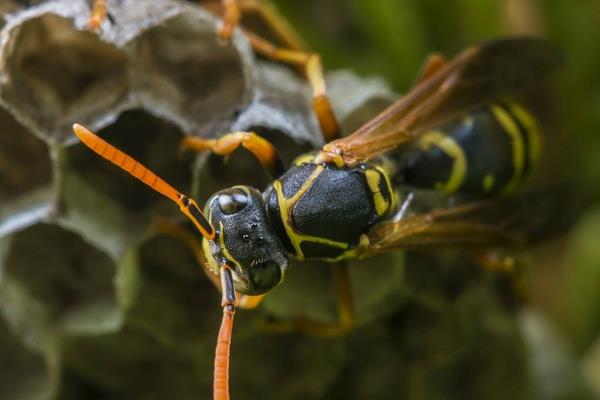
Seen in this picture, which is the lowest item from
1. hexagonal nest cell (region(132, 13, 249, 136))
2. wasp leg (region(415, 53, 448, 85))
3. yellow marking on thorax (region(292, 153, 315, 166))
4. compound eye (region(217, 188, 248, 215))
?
compound eye (region(217, 188, 248, 215))

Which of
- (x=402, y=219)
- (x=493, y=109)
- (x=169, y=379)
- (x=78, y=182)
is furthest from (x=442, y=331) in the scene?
(x=78, y=182)

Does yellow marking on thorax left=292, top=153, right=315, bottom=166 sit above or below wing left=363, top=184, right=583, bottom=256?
above

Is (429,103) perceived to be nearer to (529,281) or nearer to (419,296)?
(419,296)

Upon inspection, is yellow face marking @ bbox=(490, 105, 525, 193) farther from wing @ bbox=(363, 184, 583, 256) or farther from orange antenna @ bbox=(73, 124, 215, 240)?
orange antenna @ bbox=(73, 124, 215, 240)

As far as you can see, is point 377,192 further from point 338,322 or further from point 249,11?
point 249,11

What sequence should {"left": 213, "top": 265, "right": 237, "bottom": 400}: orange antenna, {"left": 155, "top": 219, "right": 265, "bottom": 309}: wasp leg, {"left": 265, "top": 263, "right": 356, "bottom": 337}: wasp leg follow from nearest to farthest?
{"left": 213, "top": 265, "right": 237, "bottom": 400}: orange antenna, {"left": 155, "top": 219, "right": 265, "bottom": 309}: wasp leg, {"left": 265, "top": 263, "right": 356, "bottom": 337}: wasp leg

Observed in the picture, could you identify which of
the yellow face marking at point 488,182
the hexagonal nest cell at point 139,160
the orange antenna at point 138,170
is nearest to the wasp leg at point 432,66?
the yellow face marking at point 488,182

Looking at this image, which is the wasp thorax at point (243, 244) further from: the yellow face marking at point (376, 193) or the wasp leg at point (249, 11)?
the wasp leg at point (249, 11)

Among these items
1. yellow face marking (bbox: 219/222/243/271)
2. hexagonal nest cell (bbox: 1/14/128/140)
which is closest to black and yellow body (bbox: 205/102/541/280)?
yellow face marking (bbox: 219/222/243/271)

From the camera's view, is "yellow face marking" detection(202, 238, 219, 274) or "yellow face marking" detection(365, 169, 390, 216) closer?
"yellow face marking" detection(202, 238, 219, 274)
